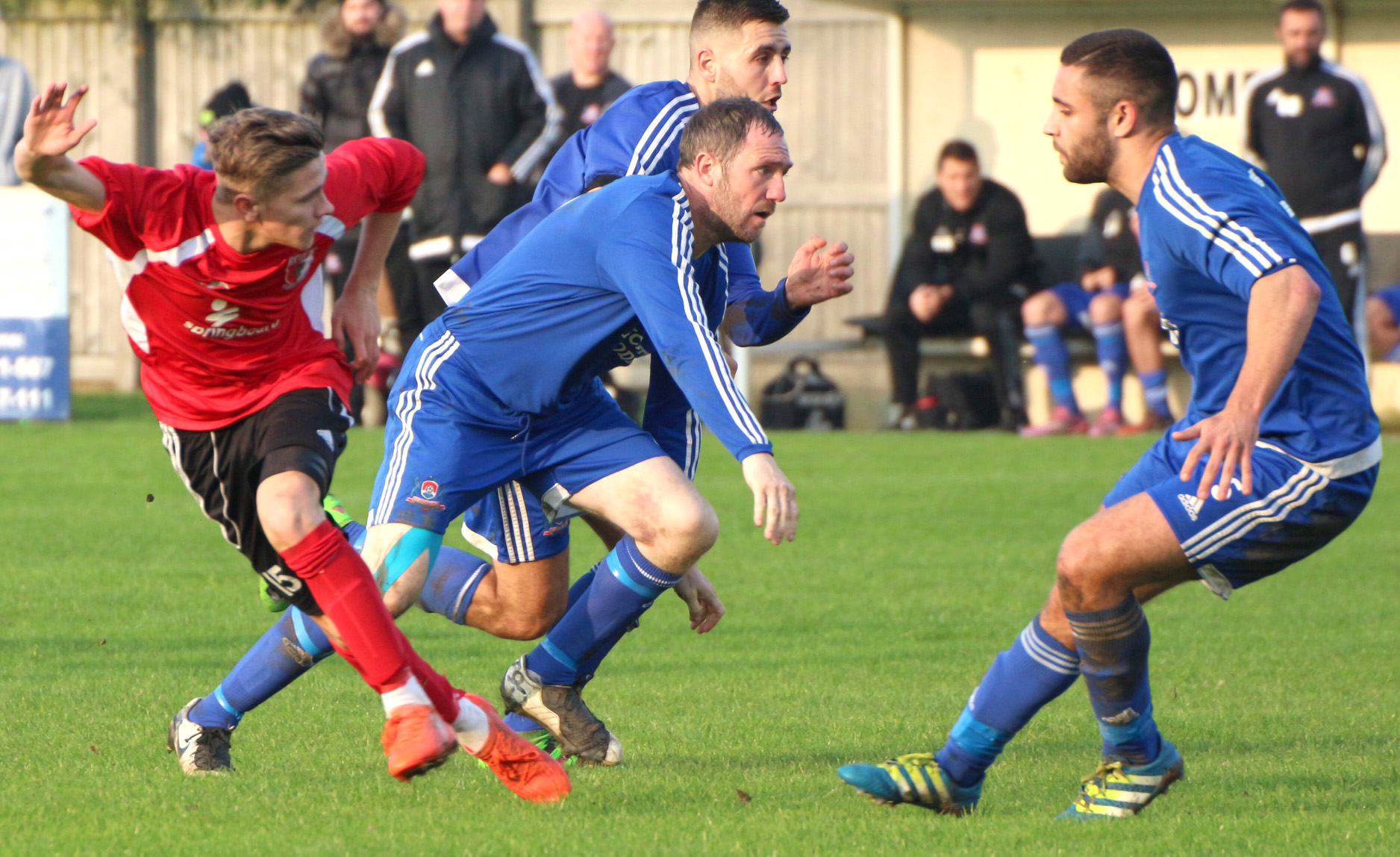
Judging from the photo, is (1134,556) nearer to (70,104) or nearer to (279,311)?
(279,311)

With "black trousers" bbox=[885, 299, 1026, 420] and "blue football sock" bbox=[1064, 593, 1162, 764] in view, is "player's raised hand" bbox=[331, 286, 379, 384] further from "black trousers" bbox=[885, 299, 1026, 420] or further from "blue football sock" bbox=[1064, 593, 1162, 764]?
"black trousers" bbox=[885, 299, 1026, 420]

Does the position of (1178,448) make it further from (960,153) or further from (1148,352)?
(960,153)

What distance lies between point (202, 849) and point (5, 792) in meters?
0.76

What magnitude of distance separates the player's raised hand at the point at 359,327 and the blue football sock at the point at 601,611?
33.3 inches

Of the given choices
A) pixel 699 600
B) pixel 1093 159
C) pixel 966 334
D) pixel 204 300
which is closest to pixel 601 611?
pixel 699 600

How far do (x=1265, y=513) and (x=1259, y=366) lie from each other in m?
0.42

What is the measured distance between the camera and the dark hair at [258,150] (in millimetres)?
4504

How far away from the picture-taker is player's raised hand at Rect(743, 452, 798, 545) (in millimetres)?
3930

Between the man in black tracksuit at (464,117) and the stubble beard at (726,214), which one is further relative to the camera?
the man in black tracksuit at (464,117)

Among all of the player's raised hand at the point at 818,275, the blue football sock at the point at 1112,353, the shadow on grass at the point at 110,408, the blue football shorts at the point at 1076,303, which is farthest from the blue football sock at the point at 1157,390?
the player's raised hand at the point at 818,275

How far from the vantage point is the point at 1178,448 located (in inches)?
170

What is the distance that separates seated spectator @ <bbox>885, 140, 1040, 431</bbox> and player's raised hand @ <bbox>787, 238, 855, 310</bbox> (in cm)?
832

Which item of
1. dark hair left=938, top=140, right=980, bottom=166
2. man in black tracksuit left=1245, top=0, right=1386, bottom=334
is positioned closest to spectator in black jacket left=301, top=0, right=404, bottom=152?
dark hair left=938, top=140, right=980, bottom=166

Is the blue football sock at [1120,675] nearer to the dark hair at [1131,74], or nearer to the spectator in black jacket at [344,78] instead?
the dark hair at [1131,74]
